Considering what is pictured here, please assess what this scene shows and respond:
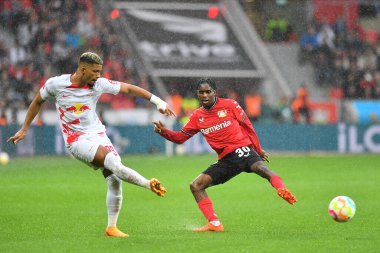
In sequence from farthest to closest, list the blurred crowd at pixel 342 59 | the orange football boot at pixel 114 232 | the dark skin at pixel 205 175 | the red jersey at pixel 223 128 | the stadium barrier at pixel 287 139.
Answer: the blurred crowd at pixel 342 59 → the stadium barrier at pixel 287 139 → the red jersey at pixel 223 128 → the dark skin at pixel 205 175 → the orange football boot at pixel 114 232

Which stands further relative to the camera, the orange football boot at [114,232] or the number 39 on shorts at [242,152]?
the number 39 on shorts at [242,152]

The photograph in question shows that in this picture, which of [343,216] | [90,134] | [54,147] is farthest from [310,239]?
[54,147]

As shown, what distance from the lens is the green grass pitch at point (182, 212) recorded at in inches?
375

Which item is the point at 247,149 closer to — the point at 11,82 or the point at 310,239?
the point at 310,239

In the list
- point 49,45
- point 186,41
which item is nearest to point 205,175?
point 49,45

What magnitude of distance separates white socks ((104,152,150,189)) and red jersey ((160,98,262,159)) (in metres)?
1.30

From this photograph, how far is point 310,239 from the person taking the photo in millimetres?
9891

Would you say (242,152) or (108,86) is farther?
(242,152)

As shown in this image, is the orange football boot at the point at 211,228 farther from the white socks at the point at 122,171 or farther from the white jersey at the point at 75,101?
the white jersey at the point at 75,101

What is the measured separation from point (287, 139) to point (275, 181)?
20.1 m

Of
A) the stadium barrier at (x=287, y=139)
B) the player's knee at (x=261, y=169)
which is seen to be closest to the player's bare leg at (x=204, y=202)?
the player's knee at (x=261, y=169)

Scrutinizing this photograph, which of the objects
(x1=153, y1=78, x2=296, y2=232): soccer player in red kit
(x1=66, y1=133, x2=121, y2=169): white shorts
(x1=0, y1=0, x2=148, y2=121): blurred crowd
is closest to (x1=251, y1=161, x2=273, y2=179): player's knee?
(x1=153, y1=78, x2=296, y2=232): soccer player in red kit

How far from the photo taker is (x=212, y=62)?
1410 inches

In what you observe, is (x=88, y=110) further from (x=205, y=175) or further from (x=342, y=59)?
(x=342, y=59)
